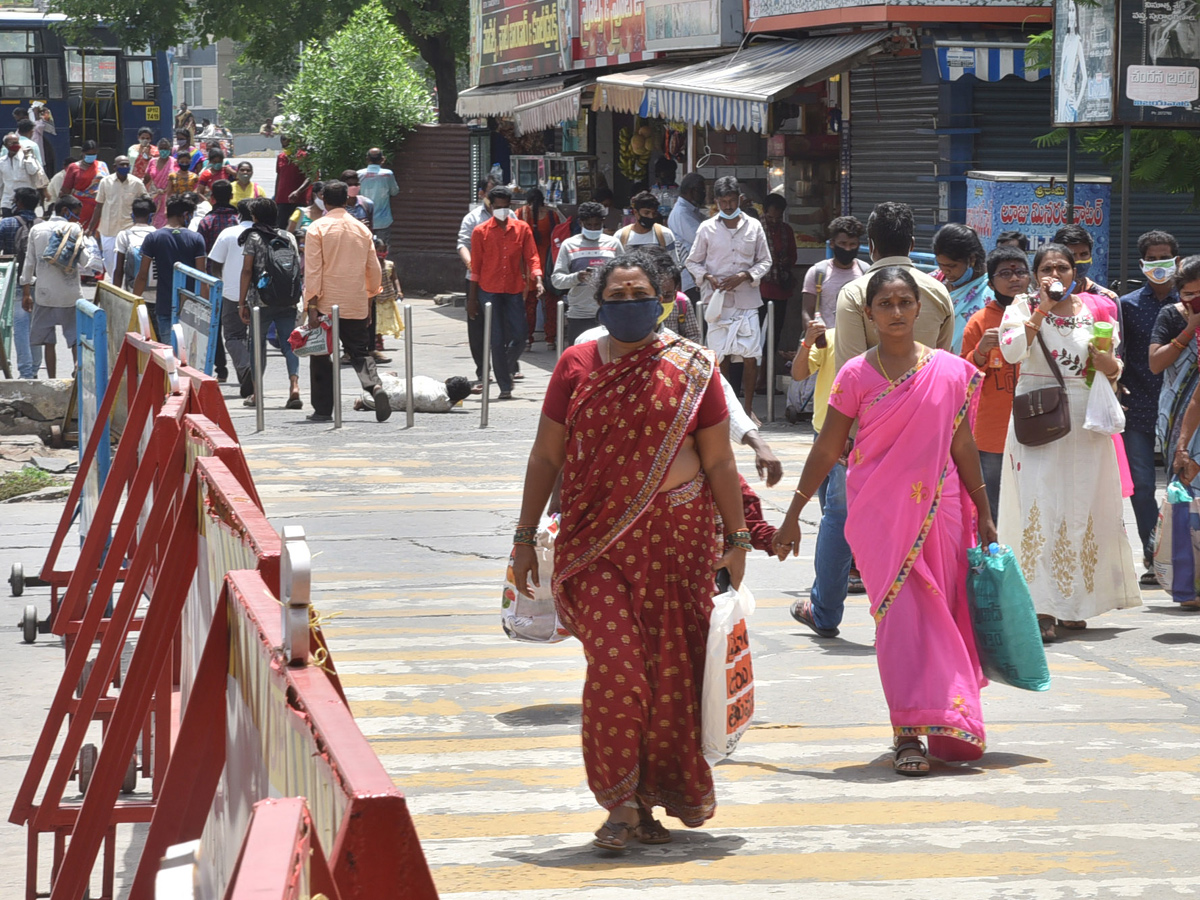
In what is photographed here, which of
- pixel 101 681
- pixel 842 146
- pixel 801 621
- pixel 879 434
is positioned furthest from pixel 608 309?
pixel 842 146

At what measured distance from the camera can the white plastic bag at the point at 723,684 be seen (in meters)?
4.88

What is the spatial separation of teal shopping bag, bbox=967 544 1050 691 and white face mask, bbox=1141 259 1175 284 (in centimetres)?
323

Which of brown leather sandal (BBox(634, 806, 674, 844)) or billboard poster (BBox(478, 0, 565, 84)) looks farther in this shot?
billboard poster (BBox(478, 0, 565, 84))

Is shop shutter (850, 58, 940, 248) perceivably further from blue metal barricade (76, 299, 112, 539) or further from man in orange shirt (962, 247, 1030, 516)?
blue metal barricade (76, 299, 112, 539)

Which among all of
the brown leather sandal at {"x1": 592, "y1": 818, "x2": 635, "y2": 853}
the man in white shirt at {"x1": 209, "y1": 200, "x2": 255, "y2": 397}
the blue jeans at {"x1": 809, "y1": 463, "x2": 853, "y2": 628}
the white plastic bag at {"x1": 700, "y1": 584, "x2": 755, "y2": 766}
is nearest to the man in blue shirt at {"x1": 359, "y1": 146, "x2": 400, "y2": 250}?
the man in white shirt at {"x1": 209, "y1": 200, "x2": 255, "y2": 397}

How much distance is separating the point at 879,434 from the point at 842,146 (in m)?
11.8

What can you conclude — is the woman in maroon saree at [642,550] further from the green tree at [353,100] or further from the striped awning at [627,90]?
the green tree at [353,100]

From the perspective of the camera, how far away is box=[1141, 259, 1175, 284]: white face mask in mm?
8539

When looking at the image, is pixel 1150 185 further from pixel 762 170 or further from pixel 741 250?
pixel 762 170

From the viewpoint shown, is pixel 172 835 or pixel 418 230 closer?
pixel 172 835

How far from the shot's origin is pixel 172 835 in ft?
10.5

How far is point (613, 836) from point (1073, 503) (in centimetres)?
371

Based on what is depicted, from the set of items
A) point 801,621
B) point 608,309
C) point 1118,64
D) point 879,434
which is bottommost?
point 801,621

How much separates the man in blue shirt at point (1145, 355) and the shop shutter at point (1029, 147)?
6.54 metres
